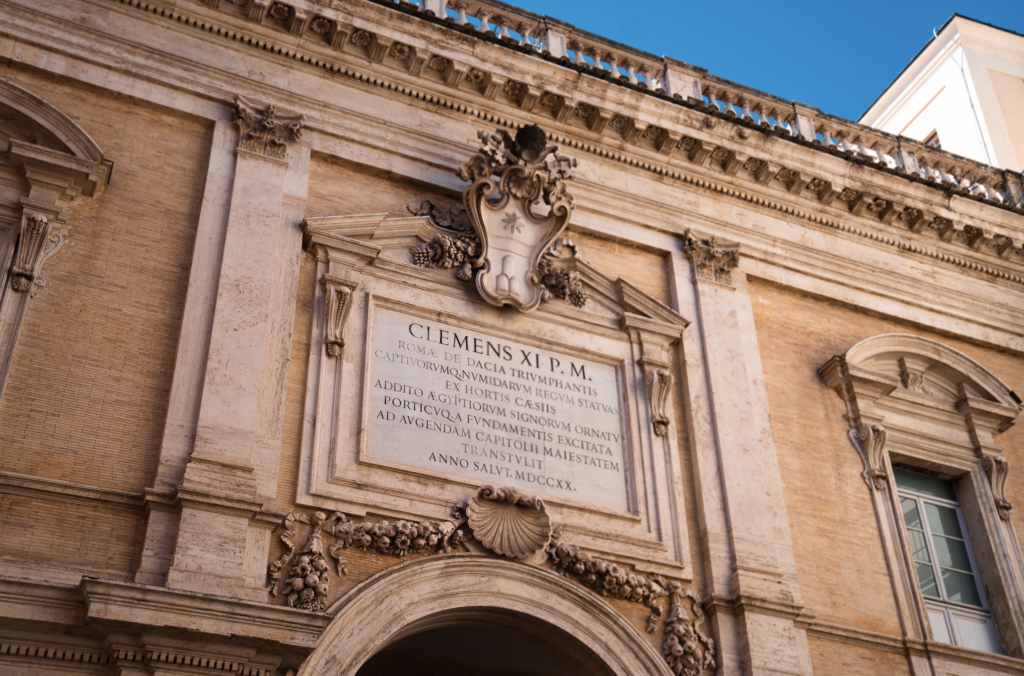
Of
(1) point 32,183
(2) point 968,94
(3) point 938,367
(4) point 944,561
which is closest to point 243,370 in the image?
(1) point 32,183

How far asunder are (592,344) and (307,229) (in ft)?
8.92

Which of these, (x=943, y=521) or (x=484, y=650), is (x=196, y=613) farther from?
(x=943, y=521)

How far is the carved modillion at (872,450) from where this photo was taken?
426 inches

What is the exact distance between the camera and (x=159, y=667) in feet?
23.1

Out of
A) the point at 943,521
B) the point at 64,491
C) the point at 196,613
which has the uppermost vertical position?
the point at 943,521

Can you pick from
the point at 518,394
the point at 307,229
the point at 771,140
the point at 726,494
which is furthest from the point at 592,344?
the point at 771,140

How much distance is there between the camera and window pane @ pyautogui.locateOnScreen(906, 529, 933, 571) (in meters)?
10.8

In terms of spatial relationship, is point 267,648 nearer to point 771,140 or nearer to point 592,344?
point 592,344

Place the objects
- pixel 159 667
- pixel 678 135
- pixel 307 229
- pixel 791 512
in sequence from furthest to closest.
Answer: pixel 678 135
pixel 791 512
pixel 307 229
pixel 159 667

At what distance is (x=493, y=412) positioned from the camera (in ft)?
31.0

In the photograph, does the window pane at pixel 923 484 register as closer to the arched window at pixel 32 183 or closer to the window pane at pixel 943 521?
the window pane at pixel 943 521

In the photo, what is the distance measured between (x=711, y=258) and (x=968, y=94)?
8850mm

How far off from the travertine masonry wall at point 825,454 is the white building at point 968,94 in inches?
242

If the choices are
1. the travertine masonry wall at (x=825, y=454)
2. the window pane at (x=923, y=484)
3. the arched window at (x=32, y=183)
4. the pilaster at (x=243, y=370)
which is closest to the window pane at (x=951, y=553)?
the window pane at (x=923, y=484)
